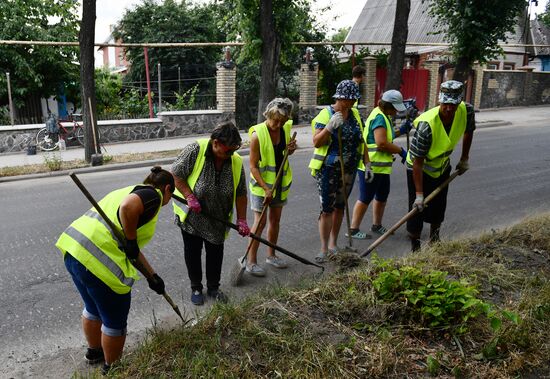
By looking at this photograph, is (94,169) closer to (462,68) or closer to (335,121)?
(335,121)

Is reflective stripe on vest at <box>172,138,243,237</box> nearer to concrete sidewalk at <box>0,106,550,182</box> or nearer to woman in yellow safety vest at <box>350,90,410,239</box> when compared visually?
woman in yellow safety vest at <box>350,90,410,239</box>

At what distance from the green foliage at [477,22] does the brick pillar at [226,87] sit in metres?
6.47

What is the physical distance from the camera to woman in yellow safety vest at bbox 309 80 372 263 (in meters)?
4.75

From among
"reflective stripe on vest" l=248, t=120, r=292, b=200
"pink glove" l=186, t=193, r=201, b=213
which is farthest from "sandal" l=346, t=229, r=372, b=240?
"pink glove" l=186, t=193, r=201, b=213

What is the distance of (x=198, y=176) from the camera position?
400 cm

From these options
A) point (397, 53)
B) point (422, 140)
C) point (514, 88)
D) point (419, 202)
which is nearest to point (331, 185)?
point (419, 202)

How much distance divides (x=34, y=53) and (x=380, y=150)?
12.5m

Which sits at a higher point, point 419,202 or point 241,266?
point 419,202

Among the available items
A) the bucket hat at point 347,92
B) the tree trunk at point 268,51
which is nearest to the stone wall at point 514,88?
the tree trunk at point 268,51

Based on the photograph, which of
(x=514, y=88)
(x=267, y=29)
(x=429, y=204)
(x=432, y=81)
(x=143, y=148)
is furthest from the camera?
(x=514, y=88)

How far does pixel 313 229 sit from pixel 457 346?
342cm

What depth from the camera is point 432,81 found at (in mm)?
20859

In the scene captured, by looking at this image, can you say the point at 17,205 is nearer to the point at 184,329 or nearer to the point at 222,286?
the point at 222,286

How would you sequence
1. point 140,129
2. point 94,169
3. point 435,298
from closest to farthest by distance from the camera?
point 435,298
point 94,169
point 140,129
